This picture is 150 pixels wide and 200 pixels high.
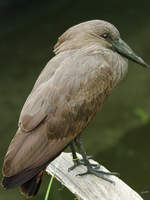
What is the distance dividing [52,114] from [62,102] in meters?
0.10

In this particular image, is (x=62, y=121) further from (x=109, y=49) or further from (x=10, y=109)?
(x=10, y=109)

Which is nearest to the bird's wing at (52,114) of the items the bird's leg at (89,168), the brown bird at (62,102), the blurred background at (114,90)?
the brown bird at (62,102)

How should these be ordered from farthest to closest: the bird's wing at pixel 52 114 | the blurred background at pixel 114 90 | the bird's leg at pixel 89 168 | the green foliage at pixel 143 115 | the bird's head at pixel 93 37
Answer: the green foliage at pixel 143 115 < the blurred background at pixel 114 90 < the bird's leg at pixel 89 168 < the bird's head at pixel 93 37 < the bird's wing at pixel 52 114

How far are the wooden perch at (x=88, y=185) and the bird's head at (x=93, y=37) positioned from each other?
0.88 metres

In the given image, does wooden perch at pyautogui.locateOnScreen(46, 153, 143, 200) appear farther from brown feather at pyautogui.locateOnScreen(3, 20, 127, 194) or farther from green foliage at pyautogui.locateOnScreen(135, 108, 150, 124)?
green foliage at pyautogui.locateOnScreen(135, 108, 150, 124)

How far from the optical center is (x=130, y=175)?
236 inches

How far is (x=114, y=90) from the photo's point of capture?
25.3 feet

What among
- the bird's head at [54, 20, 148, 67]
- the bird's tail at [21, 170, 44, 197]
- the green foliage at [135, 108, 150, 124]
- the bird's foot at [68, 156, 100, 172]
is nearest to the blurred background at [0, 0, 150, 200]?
the green foliage at [135, 108, 150, 124]

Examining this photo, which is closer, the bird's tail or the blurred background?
the bird's tail

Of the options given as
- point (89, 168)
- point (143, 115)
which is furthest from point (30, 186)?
point (143, 115)

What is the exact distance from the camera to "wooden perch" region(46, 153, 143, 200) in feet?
10.6

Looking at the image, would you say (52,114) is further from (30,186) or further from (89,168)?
(89,168)

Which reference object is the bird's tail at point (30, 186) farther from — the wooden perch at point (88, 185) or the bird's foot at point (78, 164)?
the bird's foot at point (78, 164)

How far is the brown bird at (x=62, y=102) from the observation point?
3.12 metres
